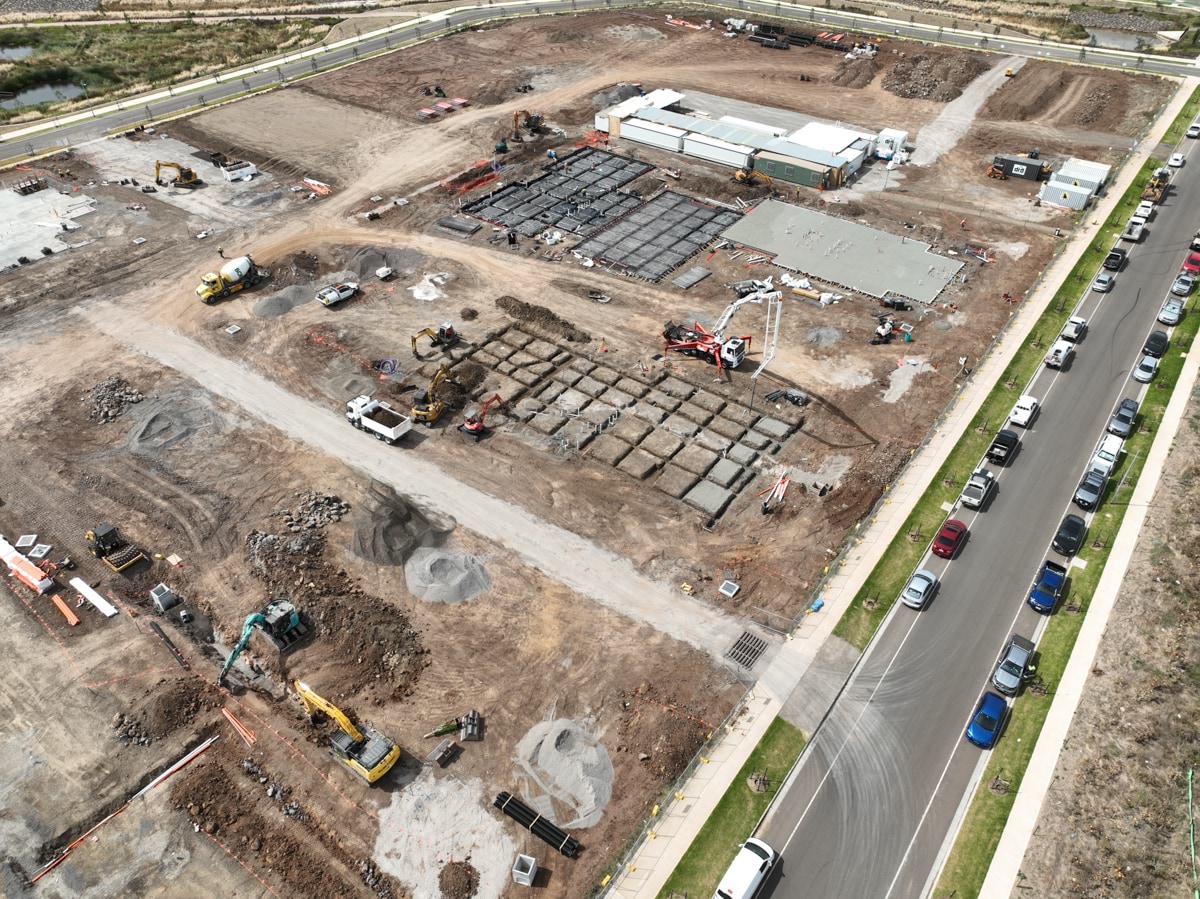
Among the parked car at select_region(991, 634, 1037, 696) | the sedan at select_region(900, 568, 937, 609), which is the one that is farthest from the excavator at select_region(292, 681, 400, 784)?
the parked car at select_region(991, 634, 1037, 696)

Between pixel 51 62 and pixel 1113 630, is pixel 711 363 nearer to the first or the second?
pixel 1113 630

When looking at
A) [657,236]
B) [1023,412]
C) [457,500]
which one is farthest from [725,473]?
[657,236]

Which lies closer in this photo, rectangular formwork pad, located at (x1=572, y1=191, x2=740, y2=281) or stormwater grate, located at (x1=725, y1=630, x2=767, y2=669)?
stormwater grate, located at (x1=725, y1=630, x2=767, y2=669)

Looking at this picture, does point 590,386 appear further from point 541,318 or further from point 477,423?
point 541,318

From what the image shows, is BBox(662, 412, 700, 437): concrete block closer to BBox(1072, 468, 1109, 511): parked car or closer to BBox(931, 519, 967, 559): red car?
BBox(931, 519, 967, 559): red car

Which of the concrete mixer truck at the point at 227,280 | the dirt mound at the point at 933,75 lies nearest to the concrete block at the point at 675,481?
the concrete mixer truck at the point at 227,280
